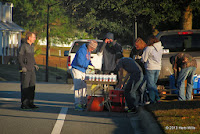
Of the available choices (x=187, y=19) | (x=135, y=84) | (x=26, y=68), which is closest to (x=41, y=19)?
(x=187, y=19)

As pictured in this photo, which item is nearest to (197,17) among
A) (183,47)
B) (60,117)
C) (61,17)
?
(183,47)

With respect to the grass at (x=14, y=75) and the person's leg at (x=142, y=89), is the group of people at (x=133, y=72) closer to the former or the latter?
the person's leg at (x=142, y=89)

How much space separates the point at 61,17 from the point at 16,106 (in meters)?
64.9

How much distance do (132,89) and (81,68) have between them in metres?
1.45

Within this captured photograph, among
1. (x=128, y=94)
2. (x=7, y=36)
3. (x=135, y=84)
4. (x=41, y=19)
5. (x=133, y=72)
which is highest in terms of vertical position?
(x=41, y=19)

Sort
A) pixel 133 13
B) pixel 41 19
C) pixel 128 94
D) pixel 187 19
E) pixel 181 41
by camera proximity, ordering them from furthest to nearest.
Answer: pixel 41 19
pixel 133 13
pixel 187 19
pixel 181 41
pixel 128 94

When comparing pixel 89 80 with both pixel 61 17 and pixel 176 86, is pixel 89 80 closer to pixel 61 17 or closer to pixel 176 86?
pixel 176 86

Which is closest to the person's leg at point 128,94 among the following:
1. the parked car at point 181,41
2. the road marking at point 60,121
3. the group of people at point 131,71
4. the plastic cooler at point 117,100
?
the group of people at point 131,71

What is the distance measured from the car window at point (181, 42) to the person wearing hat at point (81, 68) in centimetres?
337

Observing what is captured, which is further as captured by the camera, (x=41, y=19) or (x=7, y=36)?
(x=41, y=19)

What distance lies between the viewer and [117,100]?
40.9ft

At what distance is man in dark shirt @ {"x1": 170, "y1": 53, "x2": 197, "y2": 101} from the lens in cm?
1244

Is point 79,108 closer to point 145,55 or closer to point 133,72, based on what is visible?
point 133,72

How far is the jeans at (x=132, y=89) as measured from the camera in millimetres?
12164
